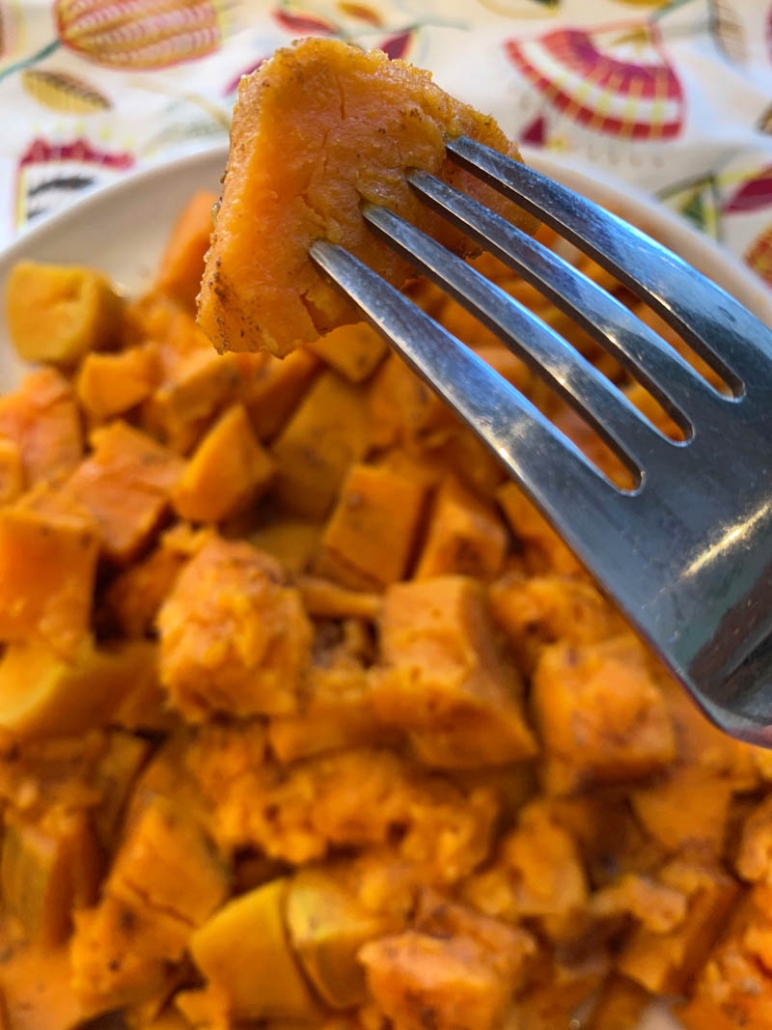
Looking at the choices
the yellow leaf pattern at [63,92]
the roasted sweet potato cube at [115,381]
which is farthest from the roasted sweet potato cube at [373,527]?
the yellow leaf pattern at [63,92]

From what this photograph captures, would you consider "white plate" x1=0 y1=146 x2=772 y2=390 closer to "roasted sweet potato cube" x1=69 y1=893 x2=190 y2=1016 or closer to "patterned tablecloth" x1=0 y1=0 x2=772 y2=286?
"patterned tablecloth" x1=0 y1=0 x2=772 y2=286

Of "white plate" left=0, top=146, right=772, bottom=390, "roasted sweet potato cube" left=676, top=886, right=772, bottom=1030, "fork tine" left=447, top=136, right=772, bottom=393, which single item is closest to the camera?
"fork tine" left=447, top=136, right=772, bottom=393

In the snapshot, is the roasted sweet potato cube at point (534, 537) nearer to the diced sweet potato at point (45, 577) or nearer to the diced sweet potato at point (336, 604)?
the diced sweet potato at point (336, 604)

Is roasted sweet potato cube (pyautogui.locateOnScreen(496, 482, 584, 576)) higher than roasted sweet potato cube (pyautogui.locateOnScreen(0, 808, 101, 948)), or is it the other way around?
roasted sweet potato cube (pyautogui.locateOnScreen(496, 482, 584, 576))

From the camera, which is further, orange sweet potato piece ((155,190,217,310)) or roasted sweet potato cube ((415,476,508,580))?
orange sweet potato piece ((155,190,217,310))

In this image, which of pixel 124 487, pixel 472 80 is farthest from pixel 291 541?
pixel 472 80

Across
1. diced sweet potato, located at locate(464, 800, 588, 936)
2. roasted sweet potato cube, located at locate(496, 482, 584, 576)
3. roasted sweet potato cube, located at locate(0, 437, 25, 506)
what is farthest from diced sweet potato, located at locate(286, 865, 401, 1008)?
roasted sweet potato cube, located at locate(0, 437, 25, 506)

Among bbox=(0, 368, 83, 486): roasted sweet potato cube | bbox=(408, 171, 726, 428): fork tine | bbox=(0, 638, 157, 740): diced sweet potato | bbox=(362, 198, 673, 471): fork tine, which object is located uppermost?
bbox=(408, 171, 726, 428): fork tine
